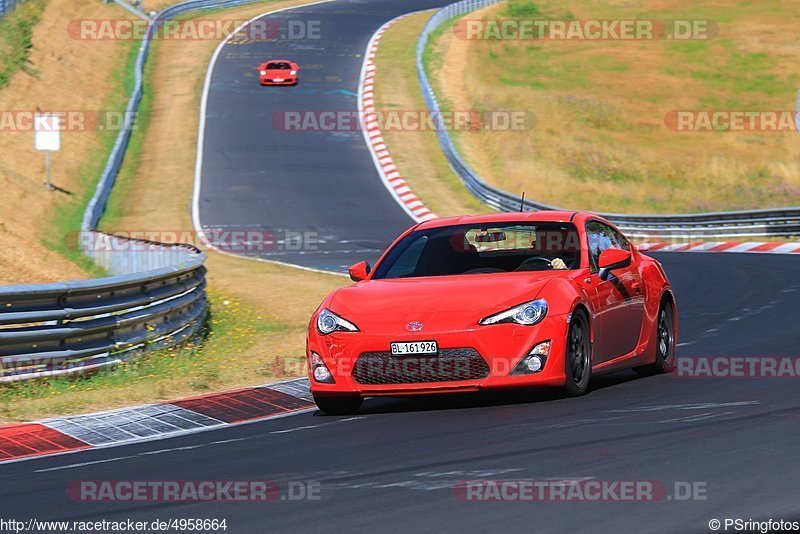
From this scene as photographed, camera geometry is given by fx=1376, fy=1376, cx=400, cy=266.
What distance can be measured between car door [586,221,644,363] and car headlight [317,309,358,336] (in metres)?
1.94

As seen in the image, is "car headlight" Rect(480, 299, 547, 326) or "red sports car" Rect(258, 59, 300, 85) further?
"red sports car" Rect(258, 59, 300, 85)

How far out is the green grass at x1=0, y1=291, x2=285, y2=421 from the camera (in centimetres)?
1138

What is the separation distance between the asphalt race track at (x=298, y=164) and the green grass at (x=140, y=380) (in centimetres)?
1083

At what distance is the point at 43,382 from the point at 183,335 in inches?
130

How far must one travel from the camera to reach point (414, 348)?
980 cm

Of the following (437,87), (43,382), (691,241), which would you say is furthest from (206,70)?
(43,382)

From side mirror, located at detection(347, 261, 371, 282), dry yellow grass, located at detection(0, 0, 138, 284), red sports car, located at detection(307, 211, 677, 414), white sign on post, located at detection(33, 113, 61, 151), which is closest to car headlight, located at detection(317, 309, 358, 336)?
red sports car, located at detection(307, 211, 677, 414)

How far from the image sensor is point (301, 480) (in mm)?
7484

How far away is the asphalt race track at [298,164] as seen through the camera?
32875 mm
